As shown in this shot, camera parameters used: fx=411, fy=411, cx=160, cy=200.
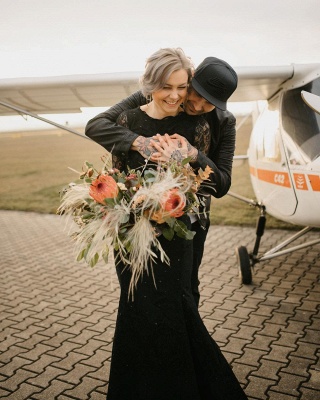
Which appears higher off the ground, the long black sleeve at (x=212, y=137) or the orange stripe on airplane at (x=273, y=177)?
the long black sleeve at (x=212, y=137)

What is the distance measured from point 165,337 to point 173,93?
4.07 ft

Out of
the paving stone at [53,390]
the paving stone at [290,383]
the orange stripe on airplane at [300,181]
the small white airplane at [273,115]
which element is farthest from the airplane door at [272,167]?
the paving stone at [53,390]

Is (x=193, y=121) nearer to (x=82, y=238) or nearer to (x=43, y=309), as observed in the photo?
(x=82, y=238)

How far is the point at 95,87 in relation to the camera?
466 centimetres

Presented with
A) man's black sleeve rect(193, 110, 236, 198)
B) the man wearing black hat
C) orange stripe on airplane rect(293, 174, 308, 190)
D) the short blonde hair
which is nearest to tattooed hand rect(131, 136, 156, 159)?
the man wearing black hat

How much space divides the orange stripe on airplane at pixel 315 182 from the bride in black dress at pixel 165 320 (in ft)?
6.19

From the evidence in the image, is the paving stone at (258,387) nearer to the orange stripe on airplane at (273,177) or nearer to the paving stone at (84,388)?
the paving stone at (84,388)

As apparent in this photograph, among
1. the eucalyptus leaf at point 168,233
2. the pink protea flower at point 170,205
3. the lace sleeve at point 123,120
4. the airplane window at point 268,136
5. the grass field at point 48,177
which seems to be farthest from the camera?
the grass field at point 48,177

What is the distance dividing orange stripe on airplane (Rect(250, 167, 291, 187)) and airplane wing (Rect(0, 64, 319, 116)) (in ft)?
3.13

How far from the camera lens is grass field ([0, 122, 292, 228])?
9.92 meters

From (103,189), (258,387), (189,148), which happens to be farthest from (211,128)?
(258,387)

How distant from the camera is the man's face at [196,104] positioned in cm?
210

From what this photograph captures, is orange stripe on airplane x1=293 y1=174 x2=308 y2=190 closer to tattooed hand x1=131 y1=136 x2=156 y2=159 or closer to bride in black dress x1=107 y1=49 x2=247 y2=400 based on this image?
bride in black dress x1=107 y1=49 x2=247 y2=400

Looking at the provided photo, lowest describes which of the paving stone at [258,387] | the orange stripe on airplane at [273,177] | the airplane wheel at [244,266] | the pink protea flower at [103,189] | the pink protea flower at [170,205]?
the paving stone at [258,387]
